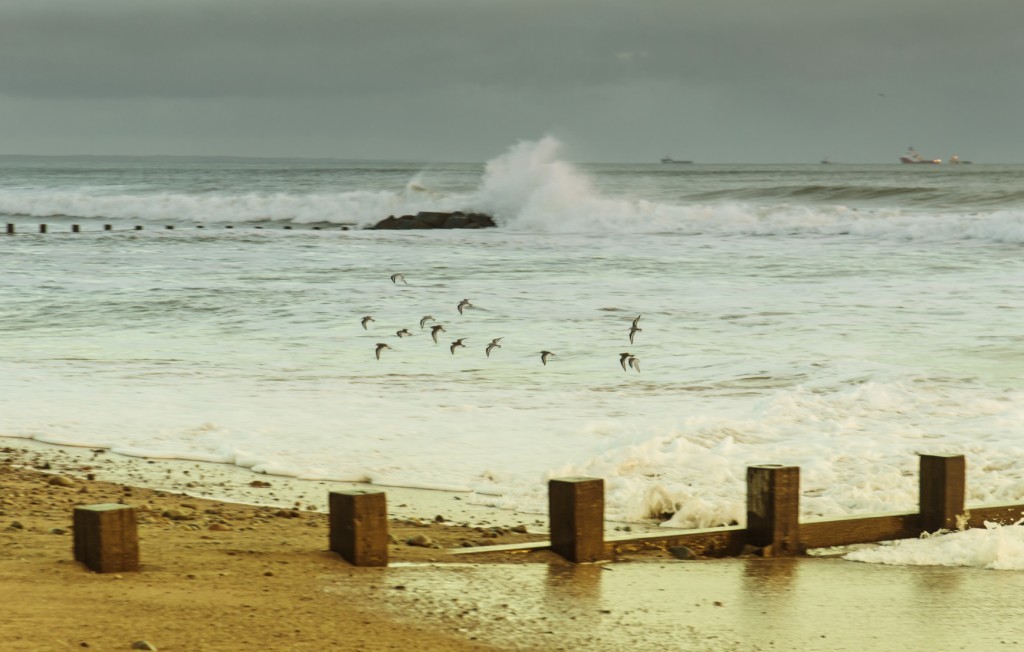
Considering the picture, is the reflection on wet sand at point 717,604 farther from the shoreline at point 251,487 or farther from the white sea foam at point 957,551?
Result: the shoreline at point 251,487

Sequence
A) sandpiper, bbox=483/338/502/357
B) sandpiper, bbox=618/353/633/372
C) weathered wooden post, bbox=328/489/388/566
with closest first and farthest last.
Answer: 1. weathered wooden post, bbox=328/489/388/566
2. sandpiper, bbox=618/353/633/372
3. sandpiper, bbox=483/338/502/357

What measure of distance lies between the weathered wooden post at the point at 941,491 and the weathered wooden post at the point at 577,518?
4.89 feet

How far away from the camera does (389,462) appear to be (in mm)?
7363

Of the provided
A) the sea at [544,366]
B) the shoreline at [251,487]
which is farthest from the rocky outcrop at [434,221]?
the shoreline at [251,487]

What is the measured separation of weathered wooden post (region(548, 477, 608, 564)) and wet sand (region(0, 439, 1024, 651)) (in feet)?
0.20

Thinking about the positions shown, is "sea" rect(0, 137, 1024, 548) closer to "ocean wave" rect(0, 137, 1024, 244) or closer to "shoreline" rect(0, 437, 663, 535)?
"shoreline" rect(0, 437, 663, 535)

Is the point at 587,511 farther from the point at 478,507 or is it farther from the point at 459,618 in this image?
the point at 478,507

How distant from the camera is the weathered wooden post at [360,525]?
171 inches

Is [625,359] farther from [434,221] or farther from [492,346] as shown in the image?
[434,221]

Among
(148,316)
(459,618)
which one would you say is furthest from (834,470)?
(148,316)

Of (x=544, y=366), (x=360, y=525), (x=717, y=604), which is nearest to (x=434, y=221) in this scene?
(x=544, y=366)

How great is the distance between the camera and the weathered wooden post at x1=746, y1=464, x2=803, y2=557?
4.83 metres

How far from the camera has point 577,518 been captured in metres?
4.59

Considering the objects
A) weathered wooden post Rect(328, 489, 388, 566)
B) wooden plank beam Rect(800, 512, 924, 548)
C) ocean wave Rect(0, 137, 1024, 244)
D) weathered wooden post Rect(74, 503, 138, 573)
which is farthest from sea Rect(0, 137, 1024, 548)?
ocean wave Rect(0, 137, 1024, 244)
